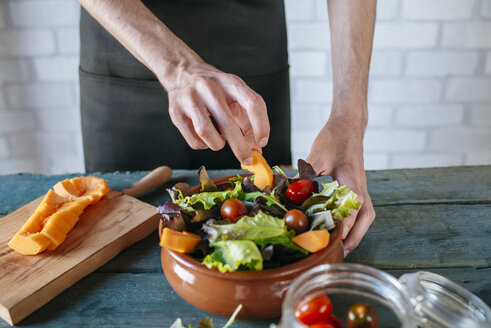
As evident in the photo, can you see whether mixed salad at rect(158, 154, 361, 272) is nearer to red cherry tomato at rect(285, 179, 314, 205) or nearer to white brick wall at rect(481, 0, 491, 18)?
red cherry tomato at rect(285, 179, 314, 205)

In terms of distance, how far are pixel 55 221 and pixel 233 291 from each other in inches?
18.3

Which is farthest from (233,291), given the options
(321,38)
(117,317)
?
(321,38)

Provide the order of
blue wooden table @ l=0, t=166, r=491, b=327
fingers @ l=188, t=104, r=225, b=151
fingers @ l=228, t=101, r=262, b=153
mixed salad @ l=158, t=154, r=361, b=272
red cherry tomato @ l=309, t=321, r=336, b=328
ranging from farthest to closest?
fingers @ l=228, t=101, r=262, b=153, fingers @ l=188, t=104, r=225, b=151, blue wooden table @ l=0, t=166, r=491, b=327, mixed salad @ l=158, t=154, r=361, b=272, red cherry tomato @ l=309, t=321, r=336, b=328

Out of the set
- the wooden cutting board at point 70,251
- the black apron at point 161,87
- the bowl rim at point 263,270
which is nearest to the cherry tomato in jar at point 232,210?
the bowl rim at point 263,270

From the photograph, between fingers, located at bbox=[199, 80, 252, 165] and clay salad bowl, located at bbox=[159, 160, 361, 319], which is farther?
fingers, located at bbox=[199, 80, 252, 165]

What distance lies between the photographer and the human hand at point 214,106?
0.87 meters

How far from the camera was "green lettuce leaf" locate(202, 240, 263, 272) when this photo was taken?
2.12 feet

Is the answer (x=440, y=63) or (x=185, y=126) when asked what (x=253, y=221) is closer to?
(x=185, y=126)

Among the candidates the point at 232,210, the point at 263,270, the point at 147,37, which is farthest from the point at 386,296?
the point at 147,37

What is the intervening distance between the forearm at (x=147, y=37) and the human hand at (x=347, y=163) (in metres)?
0.38

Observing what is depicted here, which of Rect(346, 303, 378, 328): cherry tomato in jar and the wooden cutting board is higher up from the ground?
Rect(346, 303, 378, 328): cherry tomato in jar

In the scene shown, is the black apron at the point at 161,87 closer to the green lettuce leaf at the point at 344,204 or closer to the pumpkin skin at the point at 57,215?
the pumpkin skin at the point at 57,215

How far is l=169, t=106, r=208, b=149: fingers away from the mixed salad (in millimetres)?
106

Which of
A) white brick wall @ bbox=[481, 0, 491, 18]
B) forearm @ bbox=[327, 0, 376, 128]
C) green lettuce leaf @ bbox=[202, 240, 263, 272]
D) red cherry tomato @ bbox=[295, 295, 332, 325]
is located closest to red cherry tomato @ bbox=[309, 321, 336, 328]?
red cherry tomato @ bbox=[295, 295, 332, 325]
